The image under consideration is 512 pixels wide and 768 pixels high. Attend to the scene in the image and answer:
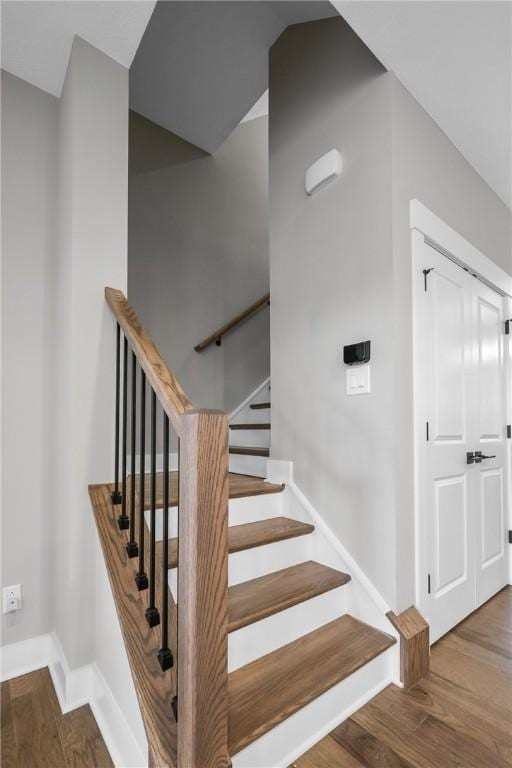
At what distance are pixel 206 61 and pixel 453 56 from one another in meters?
1.81

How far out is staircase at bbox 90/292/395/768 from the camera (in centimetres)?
103

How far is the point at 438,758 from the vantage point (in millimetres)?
1319

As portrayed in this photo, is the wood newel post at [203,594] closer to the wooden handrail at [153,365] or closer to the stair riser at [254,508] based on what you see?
the wooden handrail at [153,365]

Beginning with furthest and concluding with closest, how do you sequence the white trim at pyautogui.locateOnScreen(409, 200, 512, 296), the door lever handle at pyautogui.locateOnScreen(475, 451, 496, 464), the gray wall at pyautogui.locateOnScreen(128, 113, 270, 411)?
the gray wall at pyautogui.locateOnScreen(128, 113, 270, 411) → the door lever handle at pyautogui.locateOnScreen(475, 451, 496, 464) → the white trim at pyautogui.locateOnScreen(409, 200, 512, 296)

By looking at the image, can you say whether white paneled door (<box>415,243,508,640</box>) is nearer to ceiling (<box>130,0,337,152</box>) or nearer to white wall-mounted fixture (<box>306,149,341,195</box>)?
white wall-mounted fixture (<box>306,149,341,195</box>)

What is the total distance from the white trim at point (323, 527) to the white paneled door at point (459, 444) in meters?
0.26

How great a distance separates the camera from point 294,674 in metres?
1.48

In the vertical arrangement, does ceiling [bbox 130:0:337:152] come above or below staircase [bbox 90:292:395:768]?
above

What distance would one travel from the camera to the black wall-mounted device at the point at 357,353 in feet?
6.25

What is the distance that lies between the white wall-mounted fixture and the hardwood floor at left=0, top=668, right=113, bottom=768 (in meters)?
2.51

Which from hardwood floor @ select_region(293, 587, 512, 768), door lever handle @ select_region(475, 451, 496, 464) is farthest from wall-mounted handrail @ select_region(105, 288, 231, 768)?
door lever handle @ select_region(475, 451, 496, 464)

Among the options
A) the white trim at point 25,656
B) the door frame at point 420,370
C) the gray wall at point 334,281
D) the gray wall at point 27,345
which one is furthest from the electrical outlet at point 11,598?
the door frame at point 420,370

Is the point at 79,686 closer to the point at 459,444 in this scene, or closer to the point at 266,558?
the point at 266,558

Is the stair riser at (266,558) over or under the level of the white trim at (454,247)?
under
